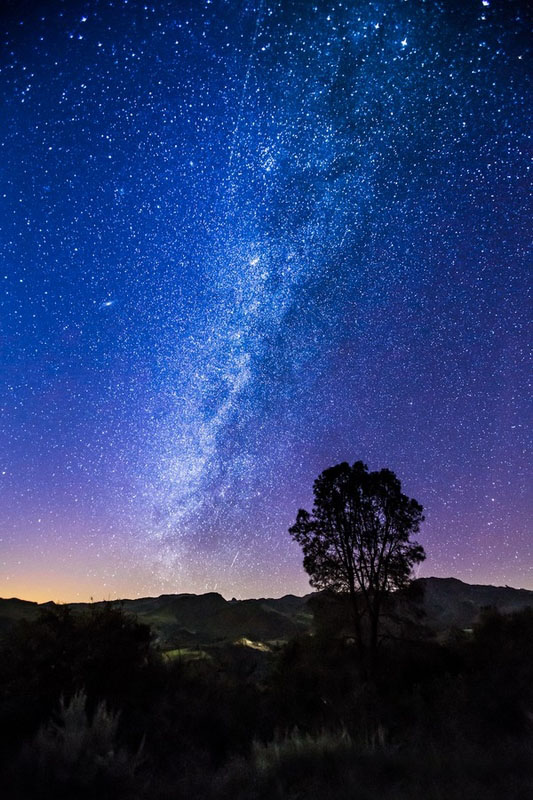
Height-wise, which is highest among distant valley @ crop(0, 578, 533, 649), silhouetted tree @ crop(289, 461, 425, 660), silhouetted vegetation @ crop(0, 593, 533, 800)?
silhouetted tree @ crop(289, 461, 425, 660)

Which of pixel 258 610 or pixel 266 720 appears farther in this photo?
pixel 258 610

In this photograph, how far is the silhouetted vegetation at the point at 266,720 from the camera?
632 cm

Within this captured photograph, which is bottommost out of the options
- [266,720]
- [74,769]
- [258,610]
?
[258,610]

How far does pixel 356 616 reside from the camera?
2102 cm

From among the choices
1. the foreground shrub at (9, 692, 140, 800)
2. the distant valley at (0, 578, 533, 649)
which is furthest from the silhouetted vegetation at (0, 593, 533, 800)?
the distant valley at (0, 578, 533, 649)

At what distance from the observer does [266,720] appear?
1296cm

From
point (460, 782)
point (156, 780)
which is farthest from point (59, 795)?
point (460, 782)

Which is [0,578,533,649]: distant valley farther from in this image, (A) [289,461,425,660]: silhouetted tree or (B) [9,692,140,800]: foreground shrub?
(B) [9,692,140,800]: foreground shrub

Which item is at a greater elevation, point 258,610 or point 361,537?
point 361,537

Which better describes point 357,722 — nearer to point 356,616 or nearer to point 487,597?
point 356,616

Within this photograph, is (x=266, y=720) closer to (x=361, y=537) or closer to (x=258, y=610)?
(x=361, y=537)

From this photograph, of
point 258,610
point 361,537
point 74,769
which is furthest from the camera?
point 258,610

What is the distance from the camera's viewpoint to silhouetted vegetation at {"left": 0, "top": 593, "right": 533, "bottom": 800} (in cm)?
632

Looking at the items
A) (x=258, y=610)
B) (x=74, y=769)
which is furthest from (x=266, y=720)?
(x=258, y=610)
